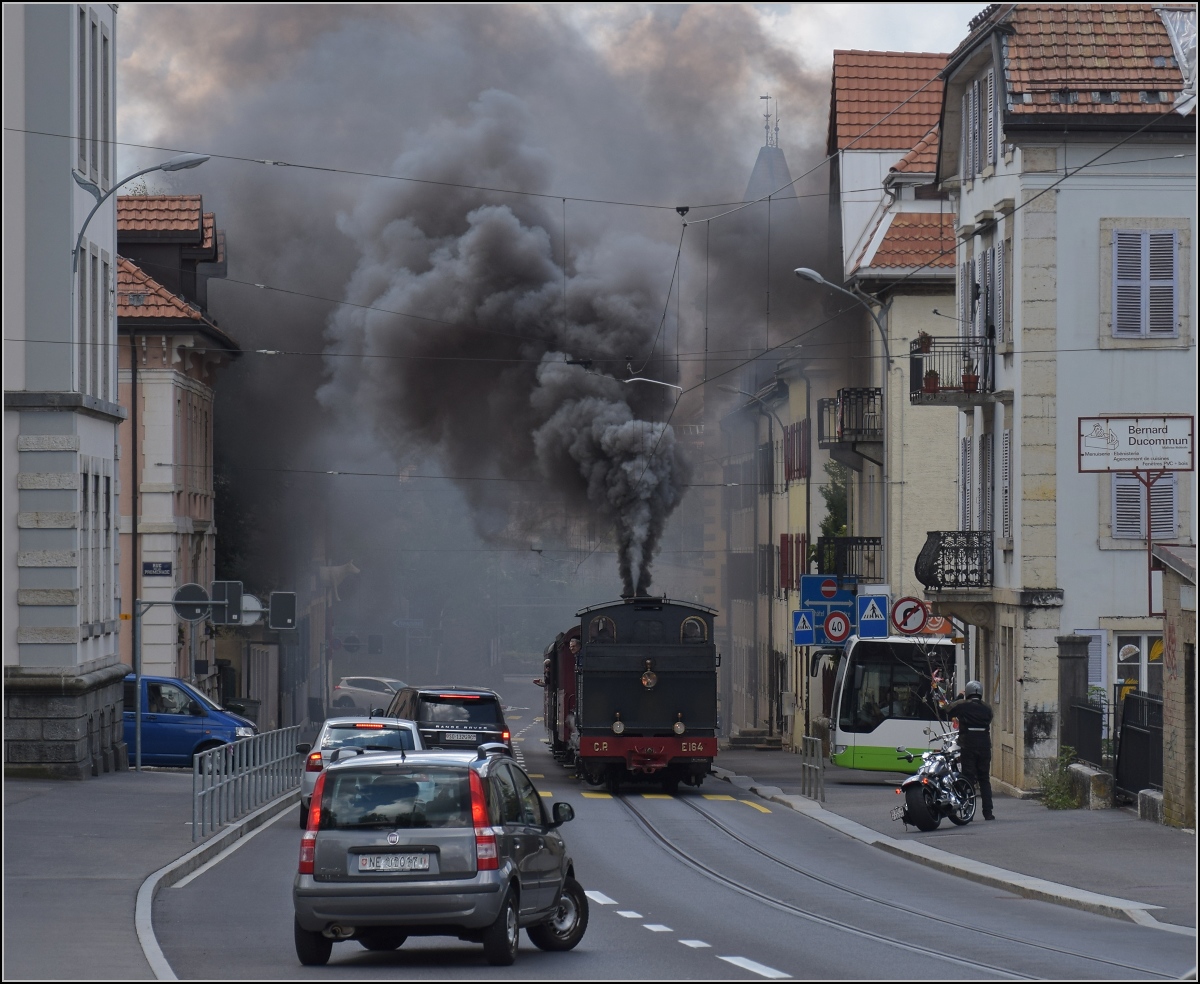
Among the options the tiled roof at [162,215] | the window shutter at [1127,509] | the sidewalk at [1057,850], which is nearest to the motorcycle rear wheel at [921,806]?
the sidewalk at [1057,850]

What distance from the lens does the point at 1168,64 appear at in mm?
28422

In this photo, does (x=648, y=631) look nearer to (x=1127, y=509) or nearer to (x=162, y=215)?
(x=1127, y=509)

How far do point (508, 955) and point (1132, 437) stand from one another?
1446 centimetres

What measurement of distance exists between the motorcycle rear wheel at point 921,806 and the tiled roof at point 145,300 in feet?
88.1

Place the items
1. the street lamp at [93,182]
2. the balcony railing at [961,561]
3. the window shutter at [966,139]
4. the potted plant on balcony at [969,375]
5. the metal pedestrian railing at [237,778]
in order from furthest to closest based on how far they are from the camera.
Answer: the window shutter at [966,139] < the balcony railing at [961,561] < the potted plant on balcony at [969,375] < the street lamp at [93,182] < the metal pedestrian railing at [237,778]

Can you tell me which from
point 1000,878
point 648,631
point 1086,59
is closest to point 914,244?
point 648,631

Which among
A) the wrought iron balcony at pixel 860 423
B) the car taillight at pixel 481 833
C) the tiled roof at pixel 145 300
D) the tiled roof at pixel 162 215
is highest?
the tiled roof at pixel 162 215

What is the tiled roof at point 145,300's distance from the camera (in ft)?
149

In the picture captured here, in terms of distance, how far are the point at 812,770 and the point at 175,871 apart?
48.2ft

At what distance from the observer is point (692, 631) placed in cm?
3300

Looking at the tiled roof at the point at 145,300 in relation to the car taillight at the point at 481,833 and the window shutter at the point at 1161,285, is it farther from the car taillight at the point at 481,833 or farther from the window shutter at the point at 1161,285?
the car taillight at the point at 481,833

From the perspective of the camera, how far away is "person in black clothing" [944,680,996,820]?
933 inches

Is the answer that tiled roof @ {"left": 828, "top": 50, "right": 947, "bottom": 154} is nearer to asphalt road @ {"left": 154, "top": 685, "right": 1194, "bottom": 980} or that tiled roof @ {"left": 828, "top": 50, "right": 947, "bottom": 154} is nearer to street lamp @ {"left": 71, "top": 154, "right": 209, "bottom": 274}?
street lamp @ {"left": 71, "top": 154, "right": 209, "bottom": 274}

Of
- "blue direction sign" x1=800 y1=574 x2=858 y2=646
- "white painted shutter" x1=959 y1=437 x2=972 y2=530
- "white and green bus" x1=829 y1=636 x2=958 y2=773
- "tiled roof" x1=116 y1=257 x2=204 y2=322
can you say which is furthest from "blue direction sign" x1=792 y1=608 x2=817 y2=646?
"tiled roof" x1=116 y1=257 x2=204 y2=322
